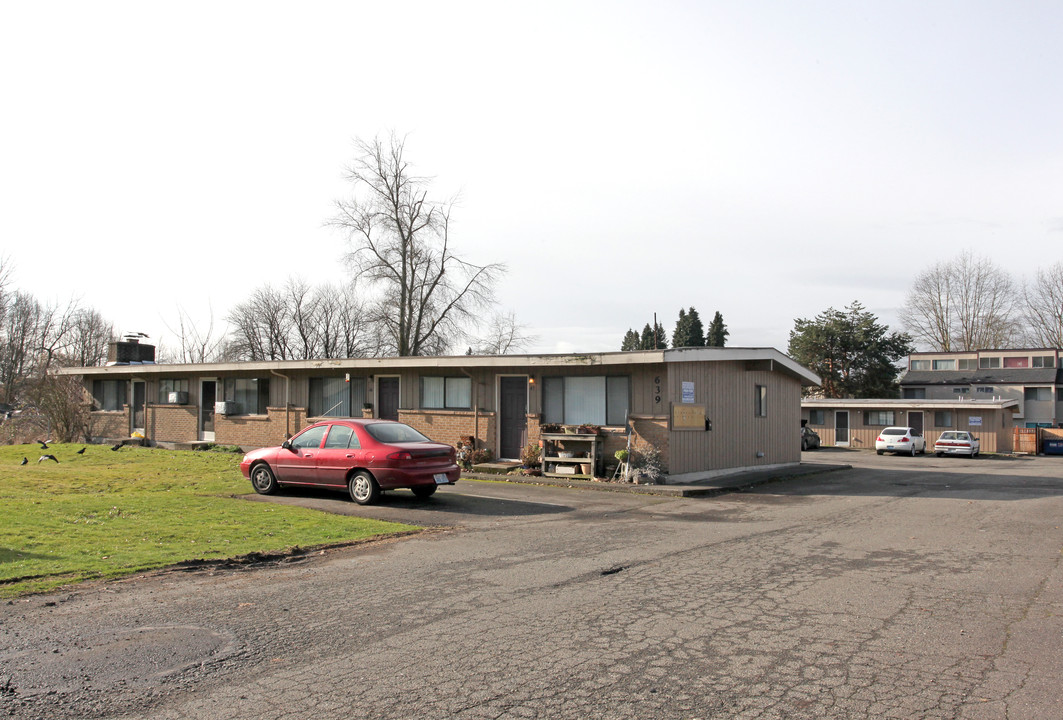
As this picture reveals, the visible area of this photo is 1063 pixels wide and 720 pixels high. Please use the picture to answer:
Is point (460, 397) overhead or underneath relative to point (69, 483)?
overhead

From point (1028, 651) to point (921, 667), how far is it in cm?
100

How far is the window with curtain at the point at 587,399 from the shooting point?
60.4 feet

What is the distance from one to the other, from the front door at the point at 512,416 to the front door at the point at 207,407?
36.6 ft

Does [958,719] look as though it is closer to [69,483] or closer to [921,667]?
[921,667]

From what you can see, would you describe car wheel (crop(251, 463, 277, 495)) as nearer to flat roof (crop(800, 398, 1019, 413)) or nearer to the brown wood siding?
the brown wood siding

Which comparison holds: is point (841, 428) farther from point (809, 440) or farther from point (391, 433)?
point (391, 433)

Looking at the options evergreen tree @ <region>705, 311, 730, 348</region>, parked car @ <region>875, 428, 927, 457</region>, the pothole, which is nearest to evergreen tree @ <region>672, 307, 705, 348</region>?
evergreen tree @ <region>705, 311, 730, 348</region>

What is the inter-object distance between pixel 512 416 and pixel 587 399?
7.38ft

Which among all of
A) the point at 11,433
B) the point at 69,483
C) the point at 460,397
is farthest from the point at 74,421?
the point at 460,397

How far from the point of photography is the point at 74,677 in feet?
15.4

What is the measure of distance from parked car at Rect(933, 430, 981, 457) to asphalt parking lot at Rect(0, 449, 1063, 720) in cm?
2832

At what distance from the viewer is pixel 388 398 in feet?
73.0

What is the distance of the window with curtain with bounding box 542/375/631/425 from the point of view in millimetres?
18406

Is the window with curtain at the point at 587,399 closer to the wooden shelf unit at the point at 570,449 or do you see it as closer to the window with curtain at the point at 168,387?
the wooden shelf unit at the point at 570,449
